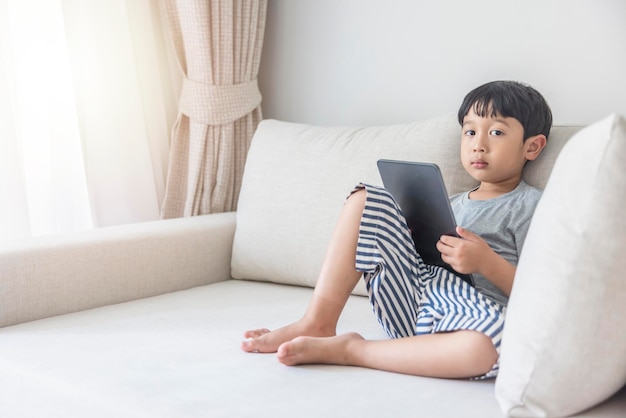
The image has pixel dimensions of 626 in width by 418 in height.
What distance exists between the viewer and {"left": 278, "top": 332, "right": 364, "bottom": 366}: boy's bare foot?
146 cm

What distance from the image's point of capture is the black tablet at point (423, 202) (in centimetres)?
149

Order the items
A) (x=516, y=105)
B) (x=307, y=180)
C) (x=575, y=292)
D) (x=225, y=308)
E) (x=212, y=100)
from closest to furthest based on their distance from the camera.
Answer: (x=575, y=292) → (x=516, y=105) → (x=225, y=308) → (x=307, y=180) → (x=212, y=100)

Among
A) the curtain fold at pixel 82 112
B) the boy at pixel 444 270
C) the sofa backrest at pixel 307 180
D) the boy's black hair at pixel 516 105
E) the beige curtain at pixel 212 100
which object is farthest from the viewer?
the beige curtain at pixel 212 100

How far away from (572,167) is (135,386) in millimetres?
821

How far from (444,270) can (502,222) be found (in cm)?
18

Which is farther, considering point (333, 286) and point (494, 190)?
point (494, 190)

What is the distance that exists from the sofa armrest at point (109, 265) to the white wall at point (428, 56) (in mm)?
603

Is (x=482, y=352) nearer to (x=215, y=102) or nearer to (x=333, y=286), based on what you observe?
(x=333, y=286)

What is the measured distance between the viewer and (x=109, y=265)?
6.63 feet

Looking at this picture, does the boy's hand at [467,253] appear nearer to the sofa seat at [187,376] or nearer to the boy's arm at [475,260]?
the boy's arm at [475,260]

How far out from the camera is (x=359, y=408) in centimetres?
124

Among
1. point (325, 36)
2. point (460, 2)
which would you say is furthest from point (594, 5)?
point (325, 36)

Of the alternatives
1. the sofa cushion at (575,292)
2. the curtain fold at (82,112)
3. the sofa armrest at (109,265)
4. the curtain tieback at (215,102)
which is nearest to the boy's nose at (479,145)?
the sofa cushion at (575,292)

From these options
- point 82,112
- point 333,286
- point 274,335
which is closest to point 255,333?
point 274,335
